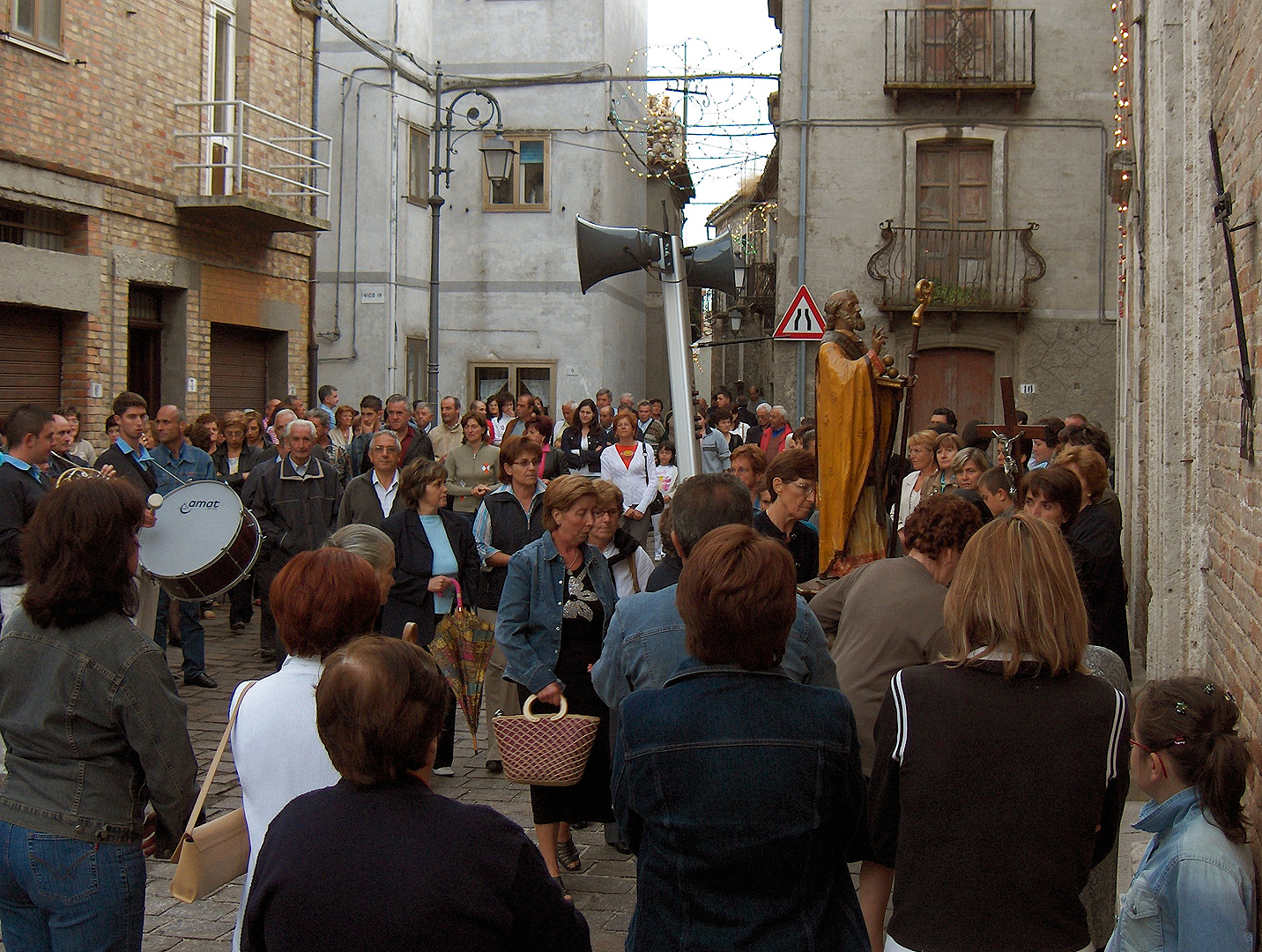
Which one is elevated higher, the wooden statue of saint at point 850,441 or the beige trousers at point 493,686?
the wooden statue of saint at point 850,441

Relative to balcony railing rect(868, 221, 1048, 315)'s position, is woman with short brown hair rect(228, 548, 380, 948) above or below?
below

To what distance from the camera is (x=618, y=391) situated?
2625 cm

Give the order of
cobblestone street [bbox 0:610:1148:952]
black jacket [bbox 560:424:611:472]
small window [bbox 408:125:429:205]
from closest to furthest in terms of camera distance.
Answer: cobblestone street [bbox 0:610:1148:952]
black jacket [bbox 560:424:611:472]
small window [bbox 408:125:429:205]

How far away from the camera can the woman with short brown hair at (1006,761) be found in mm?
2812

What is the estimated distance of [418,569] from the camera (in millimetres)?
7398

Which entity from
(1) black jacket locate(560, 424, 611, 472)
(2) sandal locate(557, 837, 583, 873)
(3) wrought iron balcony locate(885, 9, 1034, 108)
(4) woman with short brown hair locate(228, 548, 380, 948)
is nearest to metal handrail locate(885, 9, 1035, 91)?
(3) wrought iron balcony locate(885, 9, 1034, 108)

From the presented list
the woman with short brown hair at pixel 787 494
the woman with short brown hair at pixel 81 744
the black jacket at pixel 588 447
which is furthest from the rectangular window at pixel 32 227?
the woman with short brown hair at pixel 81 744

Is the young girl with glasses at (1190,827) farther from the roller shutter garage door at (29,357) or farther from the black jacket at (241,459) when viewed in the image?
the roller shutter garage door at (29,357)

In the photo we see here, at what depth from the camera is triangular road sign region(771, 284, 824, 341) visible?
40.3ft

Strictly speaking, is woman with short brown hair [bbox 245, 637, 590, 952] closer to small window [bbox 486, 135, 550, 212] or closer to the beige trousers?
the beige trousers

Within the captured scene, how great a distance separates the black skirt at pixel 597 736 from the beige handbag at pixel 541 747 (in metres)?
0.39

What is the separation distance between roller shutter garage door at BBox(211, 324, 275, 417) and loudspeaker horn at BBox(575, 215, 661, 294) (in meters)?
10.6

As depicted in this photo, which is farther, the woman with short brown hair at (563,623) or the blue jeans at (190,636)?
the blue jeans at (190,636)

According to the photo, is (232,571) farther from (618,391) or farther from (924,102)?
(618,391)
